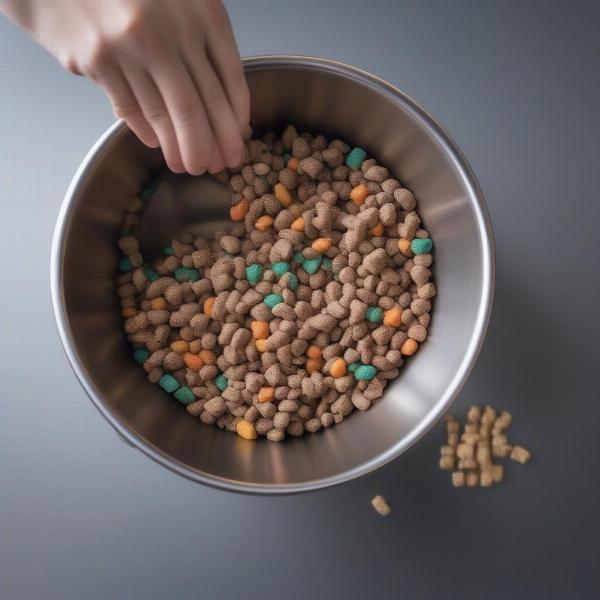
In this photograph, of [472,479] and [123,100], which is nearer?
[123,100]

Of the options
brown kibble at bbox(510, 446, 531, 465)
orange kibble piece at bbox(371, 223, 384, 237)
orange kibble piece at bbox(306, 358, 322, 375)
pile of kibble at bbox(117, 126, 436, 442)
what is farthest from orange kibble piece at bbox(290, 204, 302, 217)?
brown kibble at bbox(510, 446, 531, 465)

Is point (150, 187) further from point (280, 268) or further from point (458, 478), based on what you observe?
point (458, 478)

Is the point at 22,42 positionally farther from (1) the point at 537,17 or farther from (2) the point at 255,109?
(1) the point at 537,17

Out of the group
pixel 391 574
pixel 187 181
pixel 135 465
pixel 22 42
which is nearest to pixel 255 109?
pixel 187 181

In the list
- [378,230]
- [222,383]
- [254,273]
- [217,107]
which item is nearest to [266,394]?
[222,383]

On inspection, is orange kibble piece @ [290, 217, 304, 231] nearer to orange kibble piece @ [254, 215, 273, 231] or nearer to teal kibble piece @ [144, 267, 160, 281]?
orange kibble piece @ [254, 215, 273, 231]

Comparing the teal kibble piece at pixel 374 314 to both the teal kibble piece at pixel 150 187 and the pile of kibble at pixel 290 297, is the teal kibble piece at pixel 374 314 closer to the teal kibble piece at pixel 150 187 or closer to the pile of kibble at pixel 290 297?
the pile of kibble at pixel 290 297
